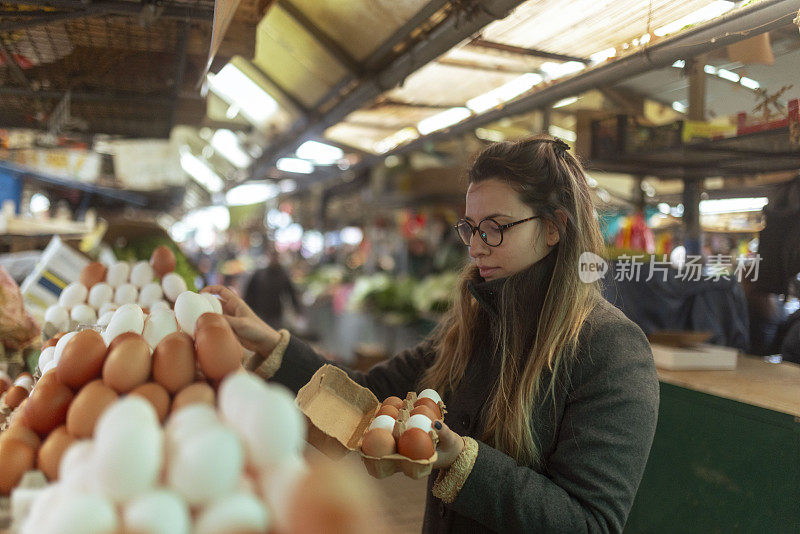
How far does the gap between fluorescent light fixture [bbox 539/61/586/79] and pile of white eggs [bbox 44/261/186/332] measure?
2.00 meters

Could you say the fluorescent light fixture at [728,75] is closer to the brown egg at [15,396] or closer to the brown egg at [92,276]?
the brown egg at [92,276]

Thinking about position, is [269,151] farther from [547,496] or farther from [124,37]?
[547,496]

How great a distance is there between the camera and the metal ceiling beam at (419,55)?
2254 millimetres

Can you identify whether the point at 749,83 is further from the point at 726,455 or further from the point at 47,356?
the point at 47,356

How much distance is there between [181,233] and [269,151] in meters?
25.0

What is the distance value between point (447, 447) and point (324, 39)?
2.85 metres

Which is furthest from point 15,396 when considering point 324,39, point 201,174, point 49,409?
point 201,174

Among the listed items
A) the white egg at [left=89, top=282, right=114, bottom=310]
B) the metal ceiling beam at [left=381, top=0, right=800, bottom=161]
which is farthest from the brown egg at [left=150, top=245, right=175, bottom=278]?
the metal ceiling beam at [left=381, top=0, right=800, bottom=161]

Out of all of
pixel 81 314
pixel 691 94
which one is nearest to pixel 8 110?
pixel 81 314

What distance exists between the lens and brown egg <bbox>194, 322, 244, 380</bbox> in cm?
92

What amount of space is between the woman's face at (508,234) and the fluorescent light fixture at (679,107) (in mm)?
1715

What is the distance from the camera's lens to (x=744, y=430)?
227cm

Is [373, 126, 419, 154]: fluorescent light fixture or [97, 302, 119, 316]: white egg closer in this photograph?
[97, 302, 119, 316]: white egg

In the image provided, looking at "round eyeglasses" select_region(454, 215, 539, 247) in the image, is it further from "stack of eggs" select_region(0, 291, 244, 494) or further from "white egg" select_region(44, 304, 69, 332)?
"white egg" select_region(44, 304, 69, 332)
